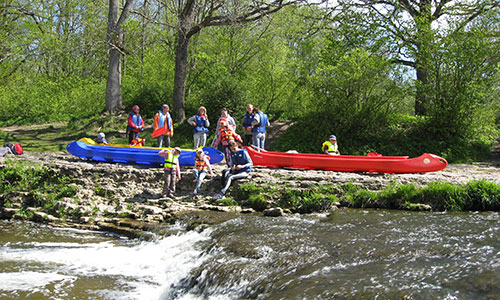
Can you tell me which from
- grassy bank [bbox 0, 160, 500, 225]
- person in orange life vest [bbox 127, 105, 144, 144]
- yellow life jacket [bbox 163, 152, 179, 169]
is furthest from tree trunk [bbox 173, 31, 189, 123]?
yellow life jacket [bbox 163, 152, 179, 169]

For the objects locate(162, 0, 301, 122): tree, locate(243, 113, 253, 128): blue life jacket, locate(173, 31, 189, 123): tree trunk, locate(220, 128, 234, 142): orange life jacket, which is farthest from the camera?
locate(173, 31, 189, 123): tree trunk

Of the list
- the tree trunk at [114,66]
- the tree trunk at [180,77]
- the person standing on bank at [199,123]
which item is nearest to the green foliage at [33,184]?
the person standing on bank at [199,123]

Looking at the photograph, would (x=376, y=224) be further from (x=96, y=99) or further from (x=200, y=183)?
(x=96, y=99)

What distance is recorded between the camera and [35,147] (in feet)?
52.4

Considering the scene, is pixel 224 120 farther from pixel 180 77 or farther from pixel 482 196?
pixel 180 77

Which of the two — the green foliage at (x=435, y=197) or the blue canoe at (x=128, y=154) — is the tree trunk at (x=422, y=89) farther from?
the blue canoe at (x=128, y=154)

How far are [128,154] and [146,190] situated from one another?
1.54m

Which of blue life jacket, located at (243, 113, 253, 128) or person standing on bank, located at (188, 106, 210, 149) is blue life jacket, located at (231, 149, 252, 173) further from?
person standing on bank, located at (188, 106, 210, 149)

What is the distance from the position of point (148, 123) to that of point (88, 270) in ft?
43.5

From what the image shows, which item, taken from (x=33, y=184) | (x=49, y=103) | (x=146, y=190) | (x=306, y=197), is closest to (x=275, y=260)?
(x=306, y=197)

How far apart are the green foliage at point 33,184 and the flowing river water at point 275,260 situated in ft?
6.25

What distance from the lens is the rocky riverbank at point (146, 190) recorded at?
8750 mm

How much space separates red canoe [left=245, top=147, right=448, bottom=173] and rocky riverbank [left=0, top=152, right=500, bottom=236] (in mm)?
251

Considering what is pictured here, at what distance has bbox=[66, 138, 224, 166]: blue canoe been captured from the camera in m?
11.0
